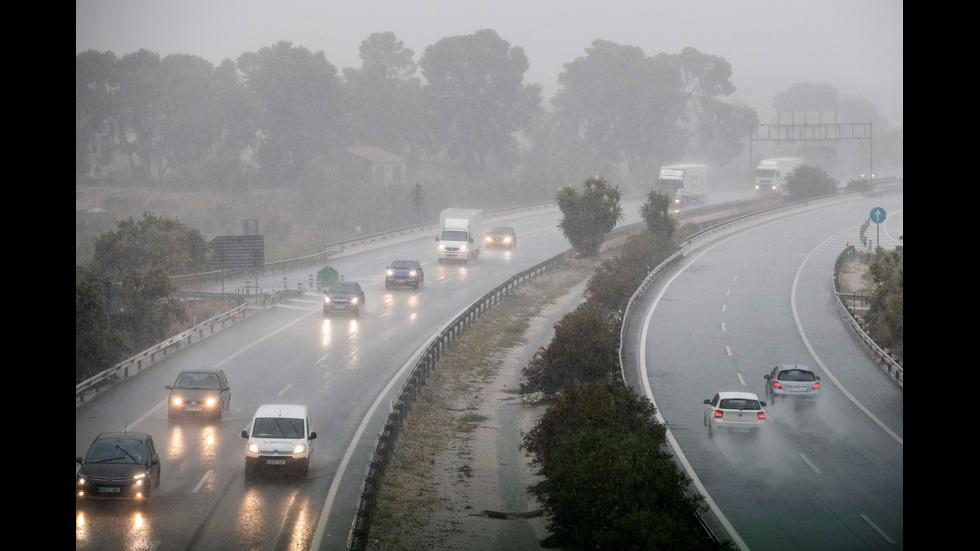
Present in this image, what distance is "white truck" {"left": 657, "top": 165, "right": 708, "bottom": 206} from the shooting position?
386 feet

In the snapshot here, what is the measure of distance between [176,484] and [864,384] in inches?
950

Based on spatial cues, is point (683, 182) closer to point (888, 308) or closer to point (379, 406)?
point (888, 308)

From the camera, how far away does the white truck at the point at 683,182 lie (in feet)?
386

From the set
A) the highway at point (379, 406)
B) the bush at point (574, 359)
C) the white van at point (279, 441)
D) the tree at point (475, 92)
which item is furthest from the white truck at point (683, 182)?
the white van at point (279, 441)

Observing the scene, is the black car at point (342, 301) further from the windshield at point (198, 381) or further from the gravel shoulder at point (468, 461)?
the windshield at point (198, 381)

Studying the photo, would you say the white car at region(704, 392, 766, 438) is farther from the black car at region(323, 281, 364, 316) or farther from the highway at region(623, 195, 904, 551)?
the black car at region(323, 281, 364, 316)

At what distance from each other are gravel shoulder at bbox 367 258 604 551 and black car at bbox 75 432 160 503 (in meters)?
4.93

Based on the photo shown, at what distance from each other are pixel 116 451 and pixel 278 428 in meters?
4.22

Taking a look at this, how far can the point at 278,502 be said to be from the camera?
23797mm

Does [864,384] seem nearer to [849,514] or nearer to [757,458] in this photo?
[757,458]

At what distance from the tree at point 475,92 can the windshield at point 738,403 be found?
116418mm

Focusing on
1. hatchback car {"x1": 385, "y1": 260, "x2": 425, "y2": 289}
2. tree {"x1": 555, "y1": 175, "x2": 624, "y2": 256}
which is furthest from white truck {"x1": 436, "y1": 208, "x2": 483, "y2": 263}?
hatchback car {"x1": 385, "y1": 260, "x2": 425, "y2": 289}

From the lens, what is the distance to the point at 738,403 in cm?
3012
